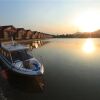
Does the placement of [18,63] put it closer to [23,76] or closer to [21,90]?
[23,76]

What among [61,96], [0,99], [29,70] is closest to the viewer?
[0,99]

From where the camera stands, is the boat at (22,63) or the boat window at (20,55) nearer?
the boat at (22,63)

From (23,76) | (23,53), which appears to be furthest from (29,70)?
(23,53)

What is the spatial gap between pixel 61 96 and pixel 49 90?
5.94ft

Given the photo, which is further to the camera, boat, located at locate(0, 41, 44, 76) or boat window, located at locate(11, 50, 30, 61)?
boat window, located at locate(11, 50, 30, 61)

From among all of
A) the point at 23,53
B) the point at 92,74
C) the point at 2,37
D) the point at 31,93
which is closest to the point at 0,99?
the point at 31,93

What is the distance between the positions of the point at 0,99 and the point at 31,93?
306 cm

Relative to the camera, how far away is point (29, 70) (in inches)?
792

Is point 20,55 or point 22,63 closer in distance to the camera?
point 22,63

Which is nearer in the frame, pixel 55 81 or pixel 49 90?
pixel 49 90

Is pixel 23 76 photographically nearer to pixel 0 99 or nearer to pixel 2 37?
pixel 0 99

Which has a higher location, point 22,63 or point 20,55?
point 20,55

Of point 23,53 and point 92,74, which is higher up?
point 23,53

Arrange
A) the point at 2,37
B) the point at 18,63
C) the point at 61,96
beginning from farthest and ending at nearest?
the point at 2,37, the point at 18,63, the point at 61,96
